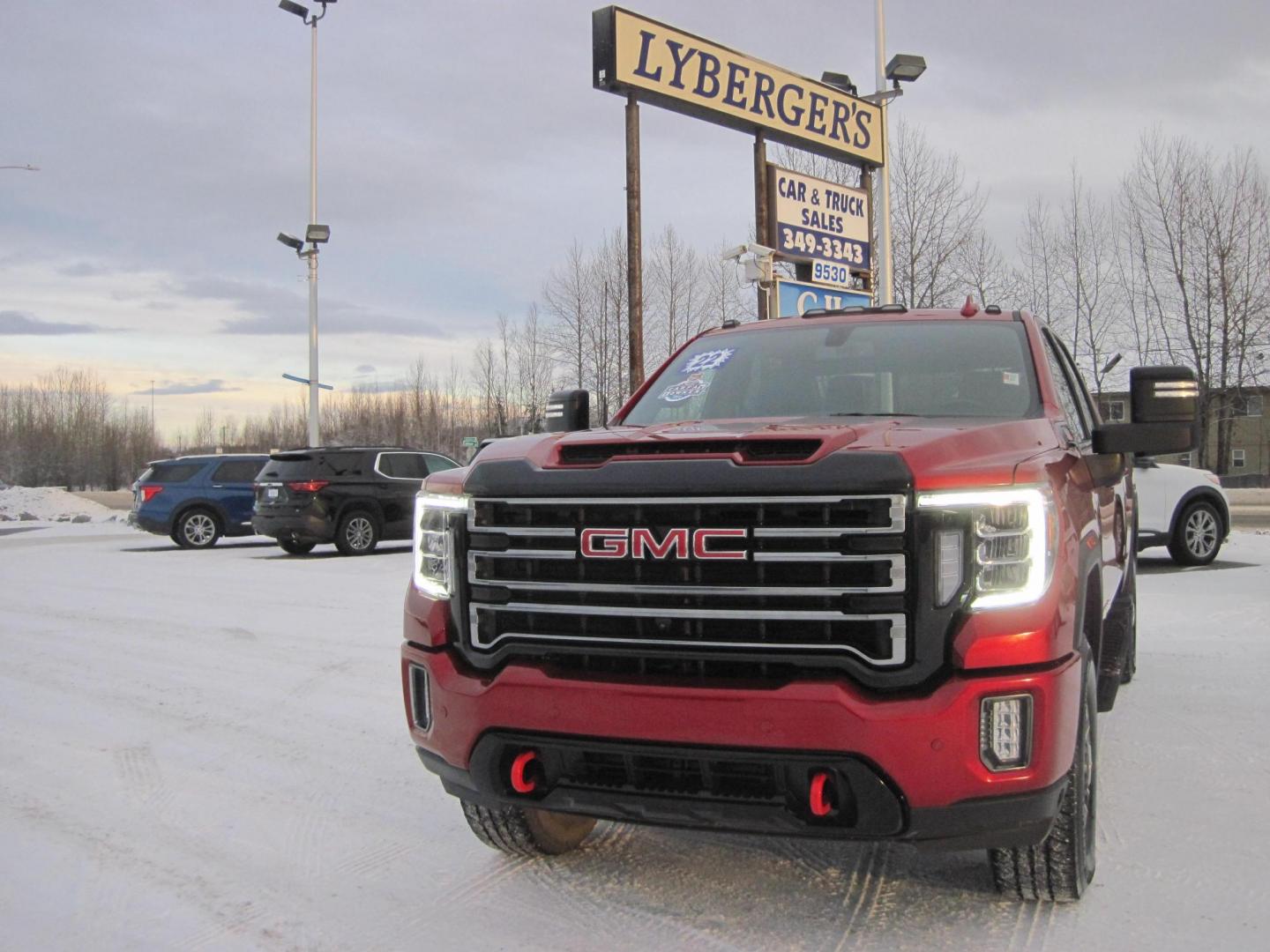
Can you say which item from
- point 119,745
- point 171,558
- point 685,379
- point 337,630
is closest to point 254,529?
A: point 171,558

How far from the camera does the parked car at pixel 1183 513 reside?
39.5 feet

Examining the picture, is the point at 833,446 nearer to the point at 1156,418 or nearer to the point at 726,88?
the point at 1156,418

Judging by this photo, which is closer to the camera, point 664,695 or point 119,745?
point 664,695

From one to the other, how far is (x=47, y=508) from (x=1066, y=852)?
1404 inches

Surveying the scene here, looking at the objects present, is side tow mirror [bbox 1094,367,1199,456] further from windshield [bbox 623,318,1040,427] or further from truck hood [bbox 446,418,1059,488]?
truck hood [bbox 446,418,1059,488]

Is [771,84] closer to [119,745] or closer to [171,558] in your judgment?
[171,558]

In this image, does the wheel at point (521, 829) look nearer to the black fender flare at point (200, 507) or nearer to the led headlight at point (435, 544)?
the led headlight at point (435, 544)

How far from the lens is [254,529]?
1717 cm

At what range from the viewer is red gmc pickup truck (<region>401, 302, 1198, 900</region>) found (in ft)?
9.04

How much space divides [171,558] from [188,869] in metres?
13.5

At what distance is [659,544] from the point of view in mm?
2951

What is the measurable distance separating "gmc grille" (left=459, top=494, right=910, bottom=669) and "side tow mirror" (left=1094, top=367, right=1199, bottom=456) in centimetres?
140

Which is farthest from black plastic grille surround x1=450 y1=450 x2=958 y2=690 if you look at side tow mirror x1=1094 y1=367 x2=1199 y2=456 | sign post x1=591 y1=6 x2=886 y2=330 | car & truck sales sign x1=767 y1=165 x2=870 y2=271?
car & truck sales sign x1=767 y1=165 x2=870 y2=271

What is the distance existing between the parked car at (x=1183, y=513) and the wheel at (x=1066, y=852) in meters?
9.57
